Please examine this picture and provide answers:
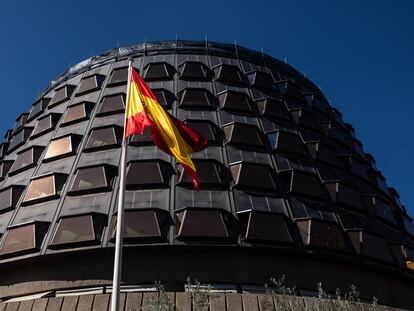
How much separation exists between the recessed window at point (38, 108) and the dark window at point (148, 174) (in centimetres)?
1389

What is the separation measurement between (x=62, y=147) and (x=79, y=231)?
7941 millimetres

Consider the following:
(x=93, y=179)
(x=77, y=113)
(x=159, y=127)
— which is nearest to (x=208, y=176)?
(x=93, y=179)

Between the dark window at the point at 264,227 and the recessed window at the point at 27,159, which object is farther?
the recessed window at the point at 27,159

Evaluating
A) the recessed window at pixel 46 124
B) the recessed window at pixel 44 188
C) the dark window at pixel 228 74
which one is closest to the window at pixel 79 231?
the recessed window at pixel 44 188

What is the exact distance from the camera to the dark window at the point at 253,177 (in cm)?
2558

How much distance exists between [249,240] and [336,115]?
68.7 ft

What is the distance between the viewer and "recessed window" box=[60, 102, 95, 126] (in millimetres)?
31578

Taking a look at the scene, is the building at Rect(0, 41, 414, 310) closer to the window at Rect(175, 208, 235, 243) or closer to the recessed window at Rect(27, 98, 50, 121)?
the window at Rect(175, 208, 235, 243)

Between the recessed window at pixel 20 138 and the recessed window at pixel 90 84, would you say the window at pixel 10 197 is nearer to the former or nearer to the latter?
the recessed window at pixel 20 138

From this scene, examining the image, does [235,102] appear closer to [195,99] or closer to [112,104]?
[195,99]

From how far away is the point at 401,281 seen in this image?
25172mm

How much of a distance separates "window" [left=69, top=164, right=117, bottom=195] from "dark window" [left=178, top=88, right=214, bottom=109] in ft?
23.2

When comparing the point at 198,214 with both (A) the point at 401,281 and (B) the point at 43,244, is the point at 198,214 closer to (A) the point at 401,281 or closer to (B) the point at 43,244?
(B) the point at 43,244

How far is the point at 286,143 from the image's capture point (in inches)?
1172
